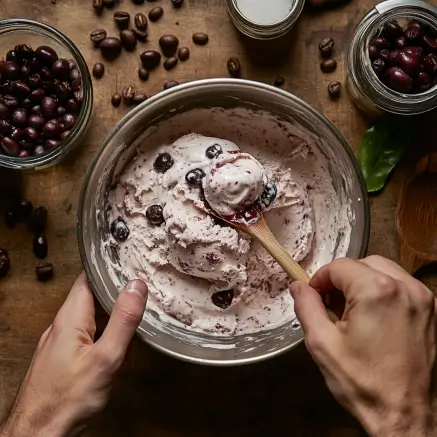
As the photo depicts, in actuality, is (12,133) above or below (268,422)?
above

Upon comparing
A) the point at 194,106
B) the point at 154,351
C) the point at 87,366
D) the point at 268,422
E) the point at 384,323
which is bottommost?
the point at 268,422

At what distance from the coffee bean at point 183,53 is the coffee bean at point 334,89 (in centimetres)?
39

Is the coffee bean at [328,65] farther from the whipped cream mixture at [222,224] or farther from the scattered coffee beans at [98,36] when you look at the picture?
the scattered coffee beans at [98,36]

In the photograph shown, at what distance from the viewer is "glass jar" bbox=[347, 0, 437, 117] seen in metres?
1.80

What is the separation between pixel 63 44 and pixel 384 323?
3.46 feet

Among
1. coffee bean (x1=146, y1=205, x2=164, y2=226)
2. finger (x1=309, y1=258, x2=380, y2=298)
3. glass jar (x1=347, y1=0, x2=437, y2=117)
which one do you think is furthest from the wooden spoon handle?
glass jar (x1=347, y1=0, x2=437, y2=117)

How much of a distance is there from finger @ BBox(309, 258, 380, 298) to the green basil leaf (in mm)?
499

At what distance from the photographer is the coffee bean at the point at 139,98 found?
187 centimetres

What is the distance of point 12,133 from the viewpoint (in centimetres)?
184

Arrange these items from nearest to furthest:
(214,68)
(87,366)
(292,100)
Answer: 1. (87,366)
2. (292,100)
3. (214,68)

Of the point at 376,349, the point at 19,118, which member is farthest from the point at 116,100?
the point at 376,349

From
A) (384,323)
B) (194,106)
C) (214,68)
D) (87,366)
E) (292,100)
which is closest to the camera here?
(384,323)

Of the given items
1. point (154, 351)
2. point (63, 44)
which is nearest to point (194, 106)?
point (63, 44)

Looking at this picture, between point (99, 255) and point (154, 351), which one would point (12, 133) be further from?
Result: point (154, 351)
